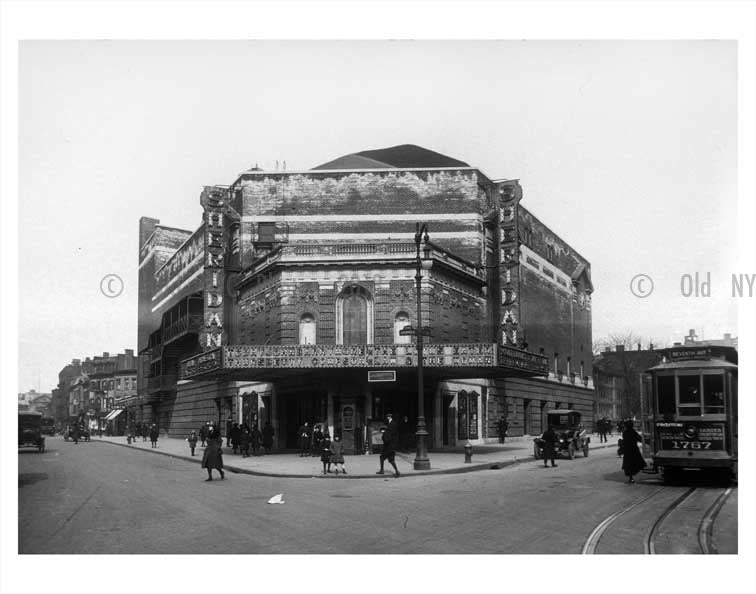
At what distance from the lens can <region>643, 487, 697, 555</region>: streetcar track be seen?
40.4 ft

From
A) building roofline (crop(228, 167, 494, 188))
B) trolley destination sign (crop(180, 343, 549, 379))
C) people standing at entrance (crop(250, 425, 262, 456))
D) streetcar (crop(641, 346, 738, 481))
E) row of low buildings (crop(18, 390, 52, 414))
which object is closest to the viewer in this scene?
row of low buildings (crop(18, 390, 52, 414))

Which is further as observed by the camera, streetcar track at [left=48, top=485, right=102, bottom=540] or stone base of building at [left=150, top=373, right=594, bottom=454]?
stone base of building at [left=150, top=373, right=594, bottom=454]

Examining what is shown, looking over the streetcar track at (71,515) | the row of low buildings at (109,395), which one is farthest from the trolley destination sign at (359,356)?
the row of low buildings at (109,395)

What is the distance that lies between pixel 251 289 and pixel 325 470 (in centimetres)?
1673

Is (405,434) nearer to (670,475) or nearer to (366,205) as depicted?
(366,205)

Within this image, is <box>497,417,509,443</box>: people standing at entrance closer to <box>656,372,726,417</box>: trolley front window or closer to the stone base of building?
the stone base of building

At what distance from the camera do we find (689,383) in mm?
19656

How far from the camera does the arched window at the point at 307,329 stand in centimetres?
3453

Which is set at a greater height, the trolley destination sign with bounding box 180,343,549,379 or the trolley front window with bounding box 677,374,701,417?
the trolley destination sign with bounding box 180,343,549,379

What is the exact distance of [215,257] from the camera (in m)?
41.9

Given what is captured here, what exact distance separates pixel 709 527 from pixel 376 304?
2189 cm

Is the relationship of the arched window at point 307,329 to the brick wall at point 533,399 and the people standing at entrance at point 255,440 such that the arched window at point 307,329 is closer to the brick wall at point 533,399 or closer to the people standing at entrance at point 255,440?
the people standing at entrance at point 255,440

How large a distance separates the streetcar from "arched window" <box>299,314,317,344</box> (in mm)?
17326

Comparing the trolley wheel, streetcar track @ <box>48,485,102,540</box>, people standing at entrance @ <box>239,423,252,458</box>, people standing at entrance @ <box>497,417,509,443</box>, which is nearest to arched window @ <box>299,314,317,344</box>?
people standing at entrance @ <box>239,423,252,458</box>
